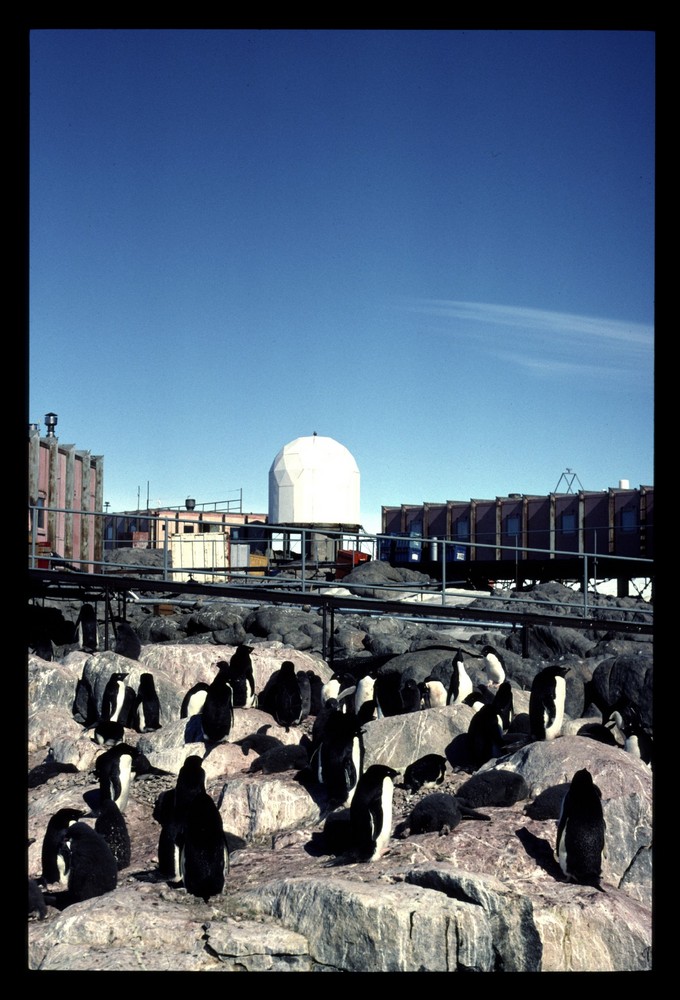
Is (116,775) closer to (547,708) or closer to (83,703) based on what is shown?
(83,703)

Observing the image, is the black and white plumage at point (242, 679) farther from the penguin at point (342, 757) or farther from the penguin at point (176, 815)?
the penguin at point (176, 815)

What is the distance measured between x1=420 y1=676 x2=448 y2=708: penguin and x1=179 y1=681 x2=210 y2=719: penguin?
7.71 ft

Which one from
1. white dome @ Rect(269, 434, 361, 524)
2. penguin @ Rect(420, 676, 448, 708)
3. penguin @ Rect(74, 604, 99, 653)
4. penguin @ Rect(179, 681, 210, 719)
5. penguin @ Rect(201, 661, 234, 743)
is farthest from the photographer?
white dome @ Rect(269, 434, 361, 524)

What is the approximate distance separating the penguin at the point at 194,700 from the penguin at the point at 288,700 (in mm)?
825

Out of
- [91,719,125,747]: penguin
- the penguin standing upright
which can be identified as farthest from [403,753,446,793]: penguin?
[91,719,125,747]: penguin

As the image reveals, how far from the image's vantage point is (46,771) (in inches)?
346

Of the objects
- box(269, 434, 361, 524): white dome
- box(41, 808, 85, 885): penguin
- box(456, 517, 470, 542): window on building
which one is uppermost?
box(269, 434, 361, 524): white dome

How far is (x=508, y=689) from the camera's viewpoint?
9.82 meters

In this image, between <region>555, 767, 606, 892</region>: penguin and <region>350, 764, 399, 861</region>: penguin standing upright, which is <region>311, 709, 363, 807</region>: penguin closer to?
<region>350, 764, 399, 861</region>: penguin standing upright

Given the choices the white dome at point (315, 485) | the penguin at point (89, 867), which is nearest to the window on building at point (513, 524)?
the white dome at point (315, 485)

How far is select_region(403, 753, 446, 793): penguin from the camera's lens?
766cm

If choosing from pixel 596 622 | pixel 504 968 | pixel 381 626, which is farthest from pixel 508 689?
pixel 381 626

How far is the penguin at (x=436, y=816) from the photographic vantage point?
650cm
